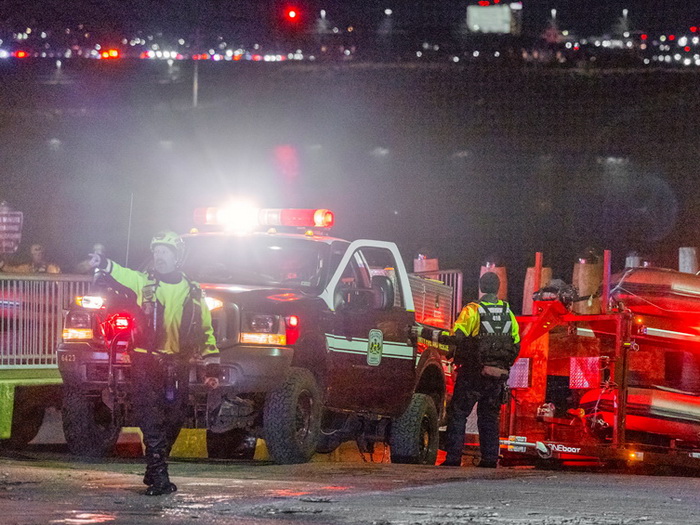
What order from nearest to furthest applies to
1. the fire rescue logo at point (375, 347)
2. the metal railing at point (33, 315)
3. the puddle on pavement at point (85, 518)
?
1. the puddle on pavement at point (85, 518)
2. the fire rescue logo at point (375, 347)
3. the metal railing at point (33, 315)

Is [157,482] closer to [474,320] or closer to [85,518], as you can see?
[85,518]

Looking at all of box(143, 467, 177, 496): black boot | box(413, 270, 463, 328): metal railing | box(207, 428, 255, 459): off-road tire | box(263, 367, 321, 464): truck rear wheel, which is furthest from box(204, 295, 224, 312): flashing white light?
box(413, 270, 463, 328): metal railing

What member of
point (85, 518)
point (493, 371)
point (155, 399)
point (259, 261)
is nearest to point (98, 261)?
point (155, 399)

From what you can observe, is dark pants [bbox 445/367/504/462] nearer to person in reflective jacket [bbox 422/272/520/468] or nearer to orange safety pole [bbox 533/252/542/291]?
person in reflective jacket [bbox 422/272/520/468]

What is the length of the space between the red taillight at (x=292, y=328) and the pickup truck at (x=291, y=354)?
1 centimetres

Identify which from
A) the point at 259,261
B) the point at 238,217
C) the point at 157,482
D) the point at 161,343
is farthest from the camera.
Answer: the point at 238,217

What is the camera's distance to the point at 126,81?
5594cm

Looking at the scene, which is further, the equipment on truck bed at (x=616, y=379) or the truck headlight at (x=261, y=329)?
the equipment on truck bed at (x=616, y=379)

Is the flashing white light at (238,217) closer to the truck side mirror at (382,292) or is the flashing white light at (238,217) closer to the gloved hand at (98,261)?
the truck side mirror at (382,292)

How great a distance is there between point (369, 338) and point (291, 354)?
4.33ft

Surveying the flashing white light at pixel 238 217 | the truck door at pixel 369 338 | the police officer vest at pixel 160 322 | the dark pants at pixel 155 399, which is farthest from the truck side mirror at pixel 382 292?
the dark pants at pixel 155 399

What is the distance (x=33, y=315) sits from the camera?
11734 mm

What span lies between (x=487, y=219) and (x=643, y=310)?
1195 inches

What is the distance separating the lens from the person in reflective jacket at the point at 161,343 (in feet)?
21.6
